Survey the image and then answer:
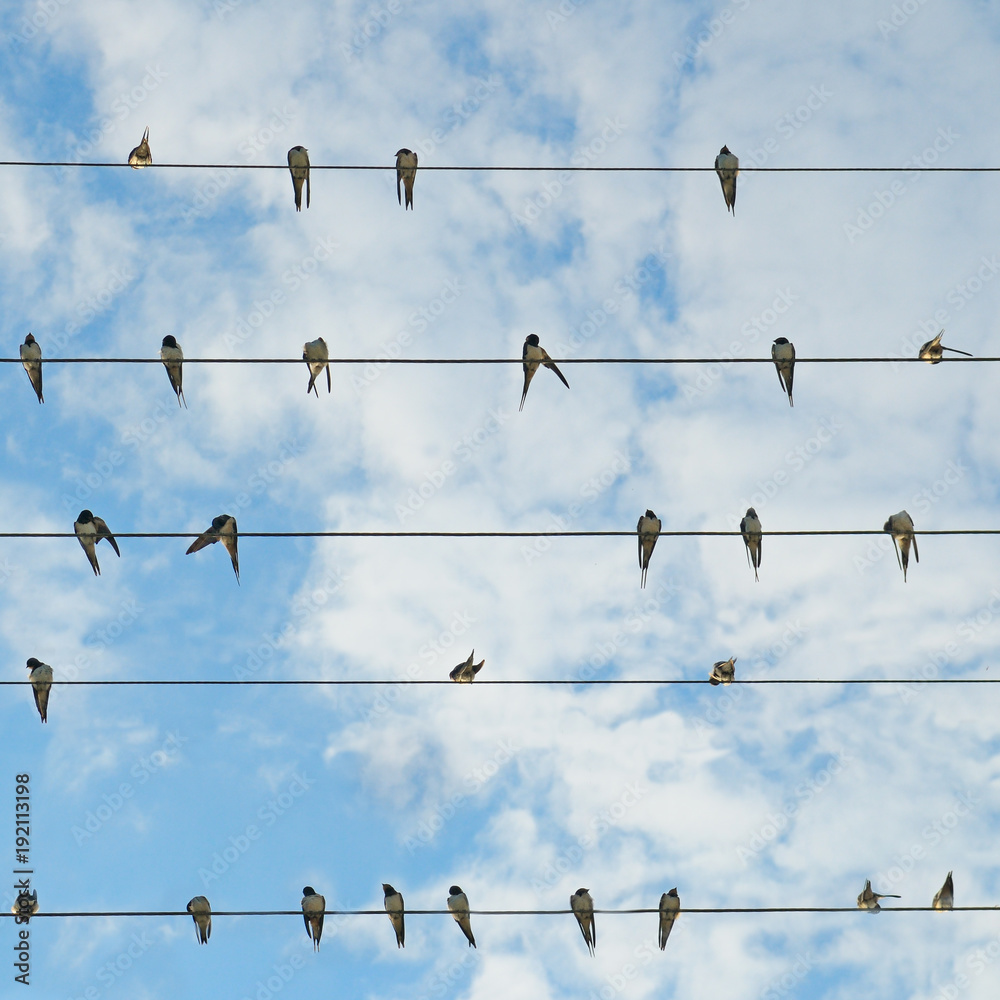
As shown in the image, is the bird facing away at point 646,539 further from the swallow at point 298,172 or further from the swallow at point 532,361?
the swallow at point 298,172

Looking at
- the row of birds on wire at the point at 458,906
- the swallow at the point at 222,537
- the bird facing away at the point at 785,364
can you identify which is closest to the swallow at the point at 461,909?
the row of birds on wire at the point at 458,906

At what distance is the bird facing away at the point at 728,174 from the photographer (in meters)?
11.5

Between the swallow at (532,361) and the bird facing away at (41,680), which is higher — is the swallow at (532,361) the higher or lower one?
the higher one

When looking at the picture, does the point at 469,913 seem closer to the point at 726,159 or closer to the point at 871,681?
the point at 871,681

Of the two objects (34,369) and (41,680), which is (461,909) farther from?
(34,369)

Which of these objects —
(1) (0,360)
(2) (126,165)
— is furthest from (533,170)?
(1) (0,360)

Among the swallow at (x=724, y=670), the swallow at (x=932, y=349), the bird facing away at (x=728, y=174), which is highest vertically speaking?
the bird facing away at (x=728, y=174)

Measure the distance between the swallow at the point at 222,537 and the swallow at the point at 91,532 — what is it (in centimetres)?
79

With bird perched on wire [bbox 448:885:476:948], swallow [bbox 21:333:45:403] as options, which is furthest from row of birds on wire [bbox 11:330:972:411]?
bird perched on wire [bbox 448:885:476:948]

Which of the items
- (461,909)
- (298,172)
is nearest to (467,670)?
(461,909)

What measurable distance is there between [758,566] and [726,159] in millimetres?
3491

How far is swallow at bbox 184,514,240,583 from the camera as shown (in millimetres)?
9055

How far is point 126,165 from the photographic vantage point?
8445mm

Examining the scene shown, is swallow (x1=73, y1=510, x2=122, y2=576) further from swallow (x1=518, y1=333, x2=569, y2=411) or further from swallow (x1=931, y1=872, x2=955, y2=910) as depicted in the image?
swallow (x1=931, y1=872, x2=955, y2=910)
